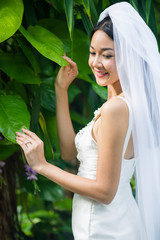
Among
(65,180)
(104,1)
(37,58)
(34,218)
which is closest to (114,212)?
(65,180)

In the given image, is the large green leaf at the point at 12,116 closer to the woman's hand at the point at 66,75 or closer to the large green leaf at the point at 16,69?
the large green leaf at the point at 16,69

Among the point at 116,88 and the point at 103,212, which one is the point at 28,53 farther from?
the point at 103,212

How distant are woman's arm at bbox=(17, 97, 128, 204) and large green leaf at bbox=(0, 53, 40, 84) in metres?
0.27

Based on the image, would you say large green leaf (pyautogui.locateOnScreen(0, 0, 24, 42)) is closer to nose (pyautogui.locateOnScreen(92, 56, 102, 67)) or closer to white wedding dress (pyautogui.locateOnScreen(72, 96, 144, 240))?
nose (pyautogui.locateOnScreen(92, 56, 102, 67))

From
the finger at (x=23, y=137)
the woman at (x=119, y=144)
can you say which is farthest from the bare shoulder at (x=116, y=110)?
the finger at (x=23, y=137)

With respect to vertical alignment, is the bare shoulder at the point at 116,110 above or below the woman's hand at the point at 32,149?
above

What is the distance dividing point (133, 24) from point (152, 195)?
20.0 inches

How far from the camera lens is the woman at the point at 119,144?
107 centimetres

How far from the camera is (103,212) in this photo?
1.17 m

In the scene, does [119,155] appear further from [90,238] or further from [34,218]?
[34,218]

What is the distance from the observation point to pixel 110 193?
108cm

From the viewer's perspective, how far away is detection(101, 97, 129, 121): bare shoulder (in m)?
1.06

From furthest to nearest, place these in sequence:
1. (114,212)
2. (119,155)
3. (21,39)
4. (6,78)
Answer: (6,78) < (21,39) < (114,212) < (119,155)

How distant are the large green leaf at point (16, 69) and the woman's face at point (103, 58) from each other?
0.80 feet
